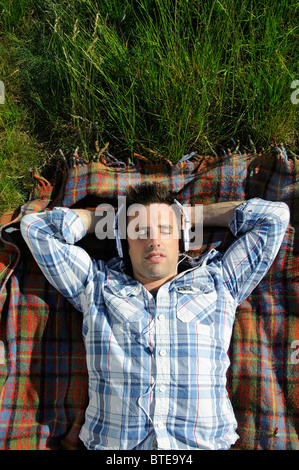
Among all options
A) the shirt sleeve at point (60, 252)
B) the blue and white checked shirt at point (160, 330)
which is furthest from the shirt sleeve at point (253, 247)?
the shirt sleeve at point (60, 252)

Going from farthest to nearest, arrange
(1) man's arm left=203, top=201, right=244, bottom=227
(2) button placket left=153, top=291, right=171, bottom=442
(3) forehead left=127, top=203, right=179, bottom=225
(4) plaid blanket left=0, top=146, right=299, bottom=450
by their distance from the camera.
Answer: (1) man's arm left=203, top=201, right=244, bottom=227
(4) plaid blanket left=0, top=146, right=299, bottom=450
(3) forehead left=127, top=203, right=179, bottom=225
(2) button placket left=153, top=291, right=171, bottom=442

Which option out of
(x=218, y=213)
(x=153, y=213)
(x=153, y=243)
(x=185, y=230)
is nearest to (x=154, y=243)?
(x=153, y=243)

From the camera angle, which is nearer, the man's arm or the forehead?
the forehead

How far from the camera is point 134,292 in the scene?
2691 mm

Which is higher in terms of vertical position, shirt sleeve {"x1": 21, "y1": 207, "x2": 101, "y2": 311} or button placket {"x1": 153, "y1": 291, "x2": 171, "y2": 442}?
shirt sleeve {"x1": 21, "y1": 207, "x2": 101, "y2": 311}

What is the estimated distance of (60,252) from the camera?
2.69 metres

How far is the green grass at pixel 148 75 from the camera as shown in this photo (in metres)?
3.00

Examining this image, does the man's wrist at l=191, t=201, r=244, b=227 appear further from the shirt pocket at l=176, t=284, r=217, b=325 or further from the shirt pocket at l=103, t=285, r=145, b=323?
the shirt pocket at l=103, t=285, r=145, b=323

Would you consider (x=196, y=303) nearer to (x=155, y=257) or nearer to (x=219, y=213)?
(x=155, y=257)

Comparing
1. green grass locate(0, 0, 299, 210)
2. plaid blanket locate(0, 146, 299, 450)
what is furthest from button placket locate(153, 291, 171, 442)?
green grass locate(0, 0, 299, 210)

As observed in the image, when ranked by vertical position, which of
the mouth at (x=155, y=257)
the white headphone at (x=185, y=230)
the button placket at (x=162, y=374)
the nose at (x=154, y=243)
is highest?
the white headphone at (x=185, y=230)

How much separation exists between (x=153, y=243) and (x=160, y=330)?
0.58 meters

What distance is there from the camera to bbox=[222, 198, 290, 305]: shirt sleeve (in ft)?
8.95

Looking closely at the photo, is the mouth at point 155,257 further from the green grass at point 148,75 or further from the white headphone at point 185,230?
the green grass at point 148,75
